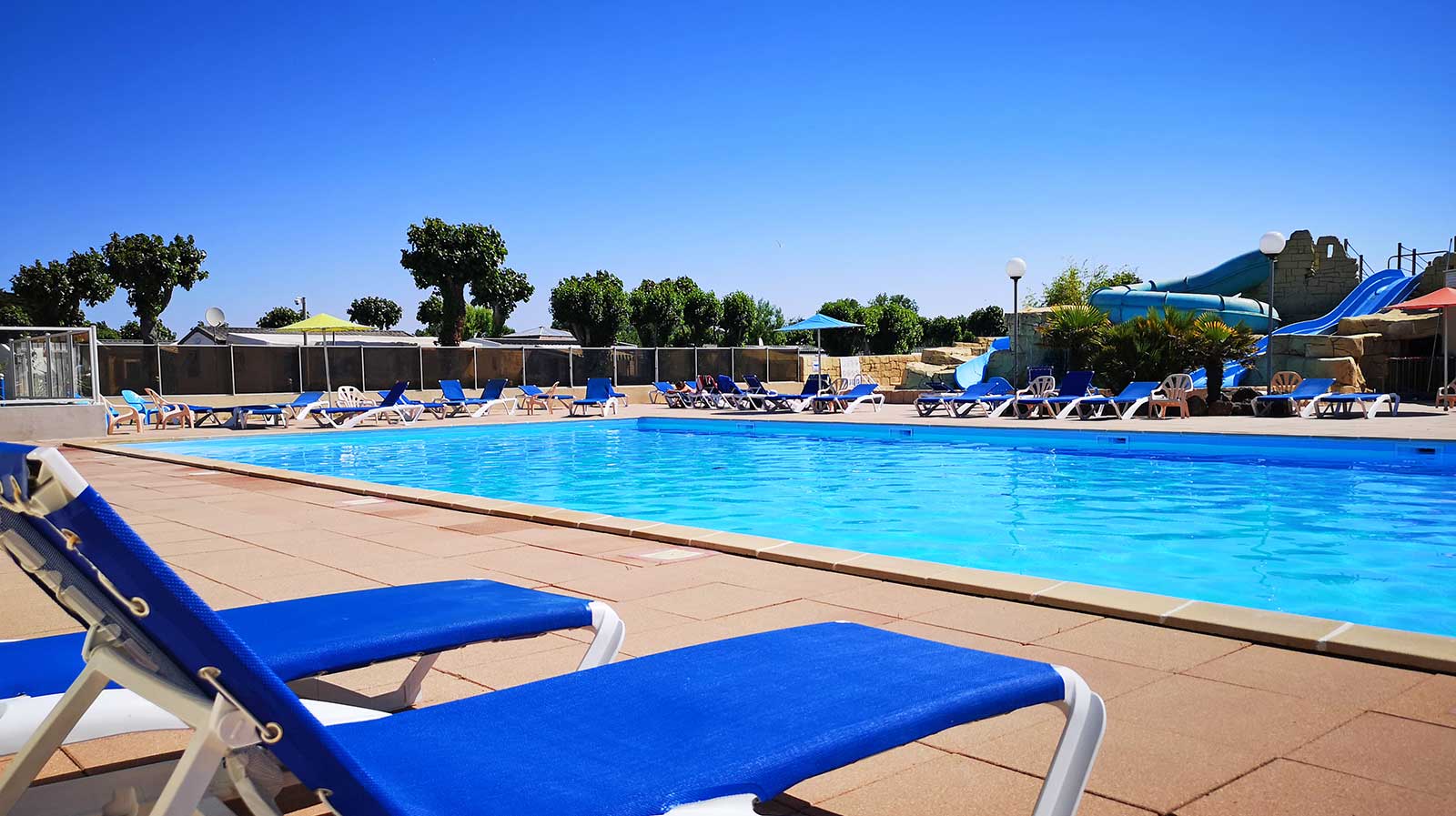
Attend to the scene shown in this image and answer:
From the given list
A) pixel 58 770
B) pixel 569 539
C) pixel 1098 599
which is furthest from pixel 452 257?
pixel 58 770

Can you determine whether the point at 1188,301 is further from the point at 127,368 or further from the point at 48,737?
the point at 48,737

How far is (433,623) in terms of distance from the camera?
200 cm

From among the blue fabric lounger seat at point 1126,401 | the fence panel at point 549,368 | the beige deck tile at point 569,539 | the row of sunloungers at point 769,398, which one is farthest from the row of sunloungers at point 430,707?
the fence panel at point 549,368

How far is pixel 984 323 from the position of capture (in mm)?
63219

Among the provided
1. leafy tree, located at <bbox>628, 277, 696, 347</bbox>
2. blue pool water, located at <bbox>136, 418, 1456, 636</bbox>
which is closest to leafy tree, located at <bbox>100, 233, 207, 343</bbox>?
leafy tree, located at <bbox>628, 277, 696, 347</bbox>

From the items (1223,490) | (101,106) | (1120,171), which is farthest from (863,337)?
(1223,490)

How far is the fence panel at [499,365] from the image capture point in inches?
931

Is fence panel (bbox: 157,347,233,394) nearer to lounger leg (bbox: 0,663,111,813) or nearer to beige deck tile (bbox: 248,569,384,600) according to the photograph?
beige deck tile (bbox: 248,569,384,600)

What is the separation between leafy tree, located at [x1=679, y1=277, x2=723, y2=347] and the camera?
178 feet

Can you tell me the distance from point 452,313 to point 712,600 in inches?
1422

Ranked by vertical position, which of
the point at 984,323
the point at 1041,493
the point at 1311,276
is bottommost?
the point at 1041,493

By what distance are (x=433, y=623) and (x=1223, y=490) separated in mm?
8413

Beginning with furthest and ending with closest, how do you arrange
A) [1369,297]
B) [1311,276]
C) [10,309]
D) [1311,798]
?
[10,309], [1311,276], [1369,297], [1311,798]

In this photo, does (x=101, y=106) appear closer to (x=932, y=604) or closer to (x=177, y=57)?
(x=177, y=57)
